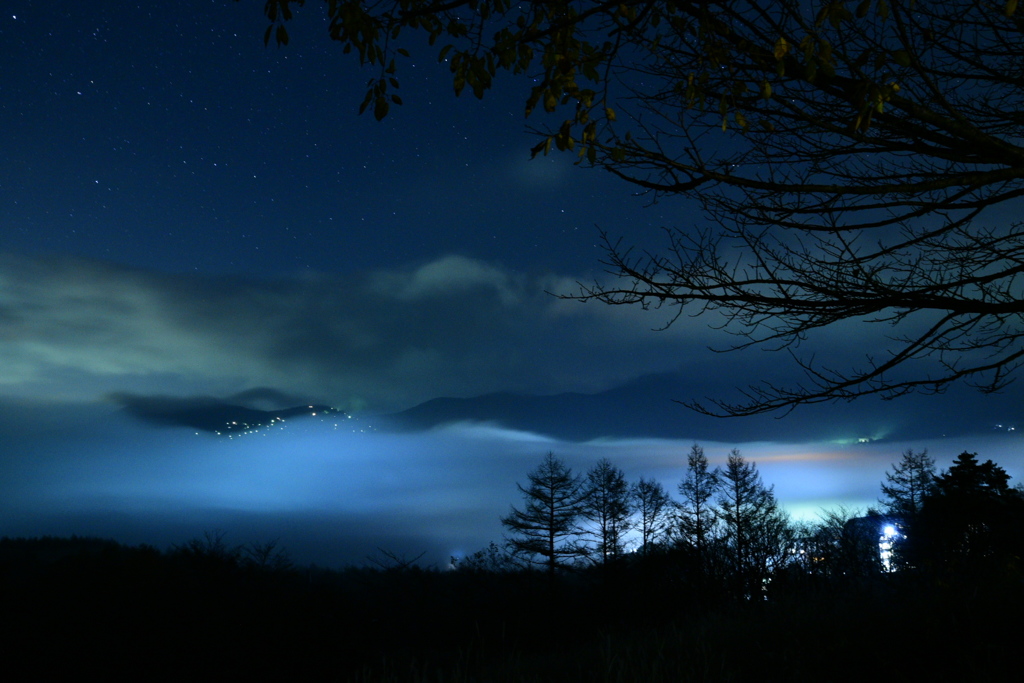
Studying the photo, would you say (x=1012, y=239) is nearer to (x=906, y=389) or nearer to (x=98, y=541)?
(x=906, y=389)

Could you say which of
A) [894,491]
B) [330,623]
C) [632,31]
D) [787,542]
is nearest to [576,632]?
[330,623]

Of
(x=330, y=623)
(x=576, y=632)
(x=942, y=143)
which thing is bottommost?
(x=576, y=632)

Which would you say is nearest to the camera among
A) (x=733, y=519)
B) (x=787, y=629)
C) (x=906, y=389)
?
(x=906, y=389)

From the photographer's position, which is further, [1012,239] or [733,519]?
[733,519]

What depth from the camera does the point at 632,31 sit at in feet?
13.5

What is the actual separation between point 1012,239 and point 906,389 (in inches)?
64.0

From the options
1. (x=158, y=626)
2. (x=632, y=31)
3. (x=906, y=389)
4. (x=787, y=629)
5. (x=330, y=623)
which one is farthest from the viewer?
(x=330, y=623)

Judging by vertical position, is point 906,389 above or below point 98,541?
above

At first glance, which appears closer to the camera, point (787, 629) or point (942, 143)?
point (942, 143)

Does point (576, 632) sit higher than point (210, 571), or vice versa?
point (210, 571)

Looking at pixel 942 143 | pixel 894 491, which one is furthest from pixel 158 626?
pixel 894 491

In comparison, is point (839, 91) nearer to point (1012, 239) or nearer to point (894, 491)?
point (1012, 239)

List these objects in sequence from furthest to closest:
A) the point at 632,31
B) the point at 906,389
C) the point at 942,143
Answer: the point at 906,389 → the point at 942,143 → the point at 632,31

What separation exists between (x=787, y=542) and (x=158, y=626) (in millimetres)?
34119
